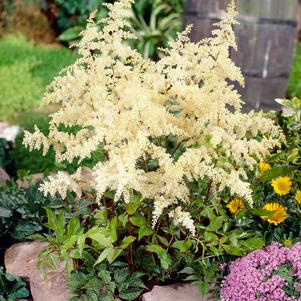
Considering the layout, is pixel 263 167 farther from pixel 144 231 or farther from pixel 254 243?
pixel 144 231

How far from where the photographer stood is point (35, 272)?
107 inches

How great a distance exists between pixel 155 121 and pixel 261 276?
64 centimetres

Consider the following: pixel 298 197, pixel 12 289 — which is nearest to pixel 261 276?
pixel 298 197

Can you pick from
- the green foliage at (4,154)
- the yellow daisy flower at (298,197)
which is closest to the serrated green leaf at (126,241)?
the yellow daisy flower at (298,197)

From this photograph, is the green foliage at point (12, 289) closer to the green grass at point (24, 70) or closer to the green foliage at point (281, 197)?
the green foliage at point (281, 197)

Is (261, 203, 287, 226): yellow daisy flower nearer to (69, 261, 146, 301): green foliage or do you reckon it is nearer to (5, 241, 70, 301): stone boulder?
(69, 261, 146, 301): green foliage

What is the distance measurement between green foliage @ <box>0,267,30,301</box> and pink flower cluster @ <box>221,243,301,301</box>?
0.79 meters

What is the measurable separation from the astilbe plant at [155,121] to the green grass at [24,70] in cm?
290

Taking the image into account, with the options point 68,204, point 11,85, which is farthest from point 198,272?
point 11,85

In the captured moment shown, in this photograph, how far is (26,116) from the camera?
17.1ft

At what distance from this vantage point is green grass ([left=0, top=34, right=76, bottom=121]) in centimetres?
554

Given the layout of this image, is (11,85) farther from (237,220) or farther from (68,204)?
(237,220)

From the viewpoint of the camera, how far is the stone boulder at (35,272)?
2.63 m

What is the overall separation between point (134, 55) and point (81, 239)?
68cm
